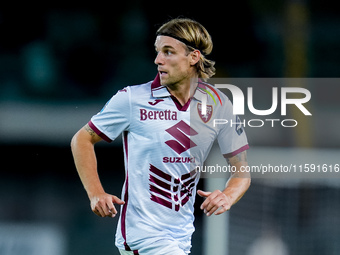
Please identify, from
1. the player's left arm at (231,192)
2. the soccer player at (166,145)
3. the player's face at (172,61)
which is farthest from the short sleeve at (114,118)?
the player's left arm at (231,192)

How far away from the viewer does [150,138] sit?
2.74m

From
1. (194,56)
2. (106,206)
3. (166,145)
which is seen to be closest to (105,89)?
(194,56)

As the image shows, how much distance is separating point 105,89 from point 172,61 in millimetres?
1484

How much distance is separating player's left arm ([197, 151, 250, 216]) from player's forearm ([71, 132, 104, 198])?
1.53ft

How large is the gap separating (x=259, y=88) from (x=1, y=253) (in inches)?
82.9

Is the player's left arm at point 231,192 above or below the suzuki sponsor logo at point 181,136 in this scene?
below

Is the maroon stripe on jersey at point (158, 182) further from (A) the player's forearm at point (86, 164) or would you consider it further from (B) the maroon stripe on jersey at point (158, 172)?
(A) the player's forearm at point (86, 164)

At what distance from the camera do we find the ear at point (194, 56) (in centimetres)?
297

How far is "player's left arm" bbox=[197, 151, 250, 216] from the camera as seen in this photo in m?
2.45

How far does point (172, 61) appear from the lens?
289 centimetres

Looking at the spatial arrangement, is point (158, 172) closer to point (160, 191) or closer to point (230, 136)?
point (160, 191)

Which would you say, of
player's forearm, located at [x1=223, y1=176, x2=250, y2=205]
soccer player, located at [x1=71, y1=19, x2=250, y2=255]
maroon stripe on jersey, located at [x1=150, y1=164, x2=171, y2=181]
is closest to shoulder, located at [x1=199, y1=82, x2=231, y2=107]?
soccer player, located at [x1=71, y1=19, x2=250, y2=255]

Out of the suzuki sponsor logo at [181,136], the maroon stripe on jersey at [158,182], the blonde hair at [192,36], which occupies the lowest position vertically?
the maroon stripe on jersey at [158,182]

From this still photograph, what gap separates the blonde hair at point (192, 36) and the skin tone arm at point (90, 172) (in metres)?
0.60
